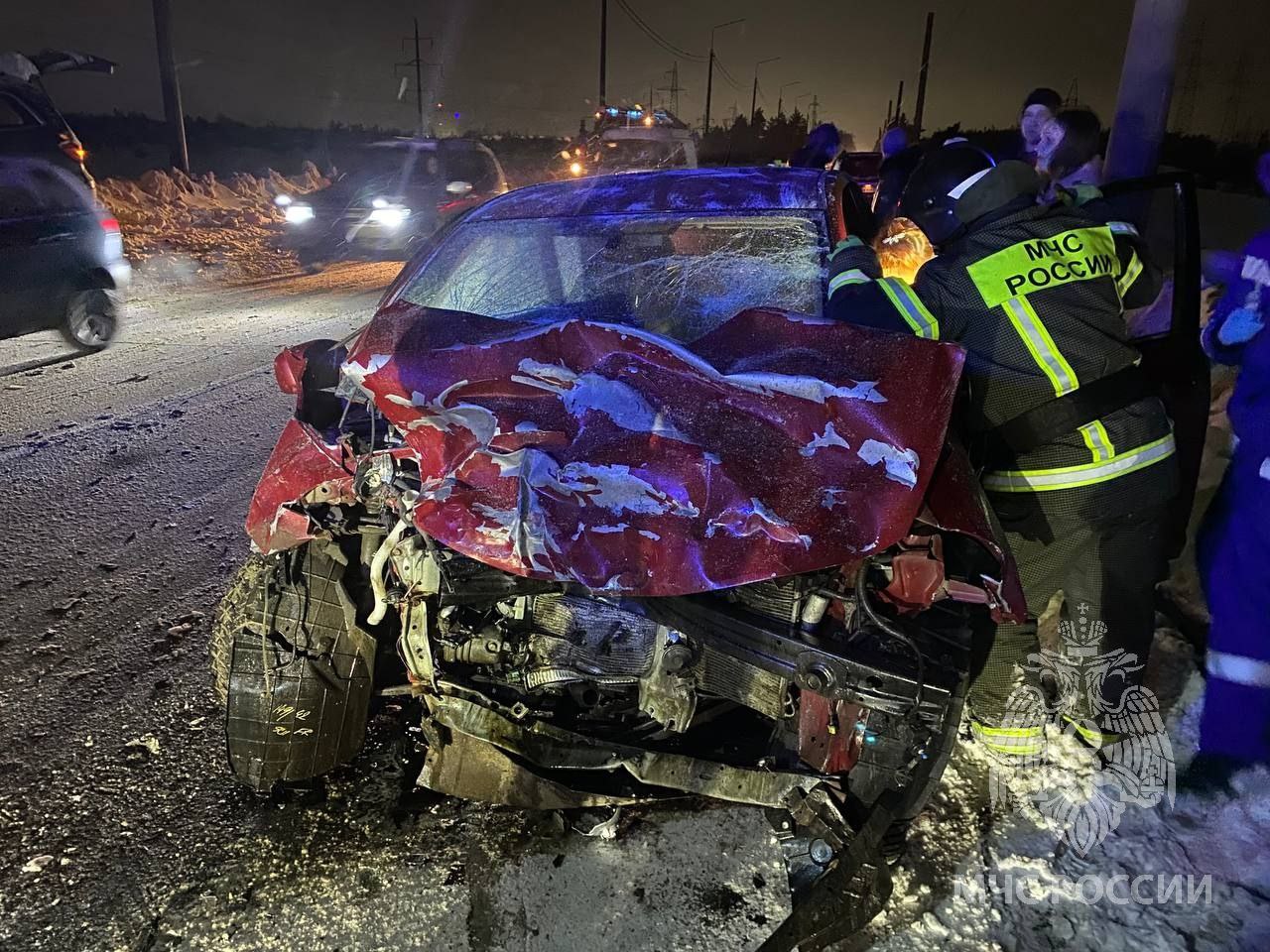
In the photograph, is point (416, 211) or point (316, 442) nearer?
point (316, 442)

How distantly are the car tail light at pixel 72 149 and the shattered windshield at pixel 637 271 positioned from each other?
6.11 meters

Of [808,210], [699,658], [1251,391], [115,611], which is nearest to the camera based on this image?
[699,658]

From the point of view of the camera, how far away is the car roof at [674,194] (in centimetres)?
288

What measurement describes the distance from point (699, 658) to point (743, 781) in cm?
32

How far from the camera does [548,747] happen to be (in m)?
2.01

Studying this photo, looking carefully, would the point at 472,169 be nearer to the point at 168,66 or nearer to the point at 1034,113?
the point at 1034,113

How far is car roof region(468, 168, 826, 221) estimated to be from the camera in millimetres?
2883

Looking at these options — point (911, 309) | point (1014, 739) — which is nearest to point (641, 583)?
point (911, 309)

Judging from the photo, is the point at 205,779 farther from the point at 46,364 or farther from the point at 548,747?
the point at 46,364

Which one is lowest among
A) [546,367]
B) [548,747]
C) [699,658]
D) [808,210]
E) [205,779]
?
[205,779]

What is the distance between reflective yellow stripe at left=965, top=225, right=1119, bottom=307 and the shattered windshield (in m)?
0.50

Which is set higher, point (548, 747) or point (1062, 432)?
point (1062, 432)

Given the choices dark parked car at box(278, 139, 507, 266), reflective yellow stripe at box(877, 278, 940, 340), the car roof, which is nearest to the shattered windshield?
the car roof

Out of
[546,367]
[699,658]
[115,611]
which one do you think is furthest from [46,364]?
[699,658]
